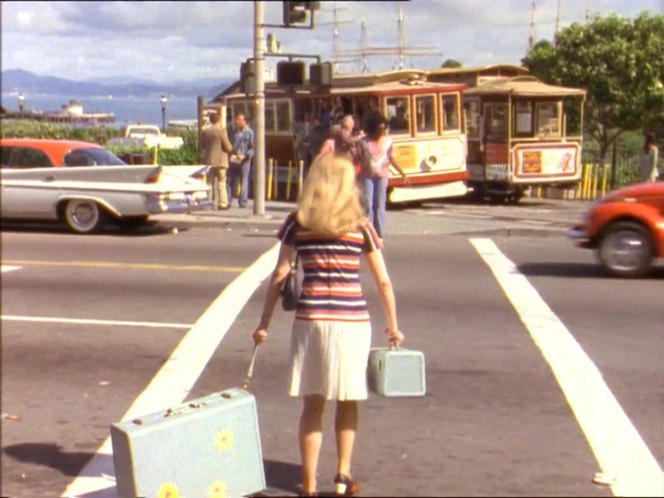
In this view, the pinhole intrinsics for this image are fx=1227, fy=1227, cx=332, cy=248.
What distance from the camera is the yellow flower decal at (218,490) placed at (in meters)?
5.01

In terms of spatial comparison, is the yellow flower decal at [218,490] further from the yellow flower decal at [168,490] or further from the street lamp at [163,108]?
the street lamp at [163,108]

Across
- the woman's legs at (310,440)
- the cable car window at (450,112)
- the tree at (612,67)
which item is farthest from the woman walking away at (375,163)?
the cable car window at (450,112)

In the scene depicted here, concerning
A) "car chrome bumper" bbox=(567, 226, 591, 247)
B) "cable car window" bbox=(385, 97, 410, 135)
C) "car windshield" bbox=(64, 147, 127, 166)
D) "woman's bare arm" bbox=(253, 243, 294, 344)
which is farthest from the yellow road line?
"cable car window" bbox=(385, 97, 410, 135)

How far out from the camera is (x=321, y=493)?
5746mm

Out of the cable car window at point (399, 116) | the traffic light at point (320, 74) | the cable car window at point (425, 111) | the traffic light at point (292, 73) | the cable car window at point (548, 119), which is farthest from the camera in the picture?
the cable car window at point (425, 111)

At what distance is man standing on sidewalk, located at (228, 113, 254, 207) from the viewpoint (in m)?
7.72

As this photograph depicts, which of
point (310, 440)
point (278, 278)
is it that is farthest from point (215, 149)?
point (310, 440)

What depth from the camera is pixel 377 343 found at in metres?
9.35

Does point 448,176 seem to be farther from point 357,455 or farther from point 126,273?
point 357,455

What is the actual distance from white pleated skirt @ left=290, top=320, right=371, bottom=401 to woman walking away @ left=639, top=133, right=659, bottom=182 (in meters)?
7.12

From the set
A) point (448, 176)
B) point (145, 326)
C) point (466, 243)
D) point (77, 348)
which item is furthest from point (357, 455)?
point (448, 176)

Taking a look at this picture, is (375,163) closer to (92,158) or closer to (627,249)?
(627,249)

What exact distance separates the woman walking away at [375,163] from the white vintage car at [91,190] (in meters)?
2.91

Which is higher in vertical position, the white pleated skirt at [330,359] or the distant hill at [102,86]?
the distant hill at [102,86]
